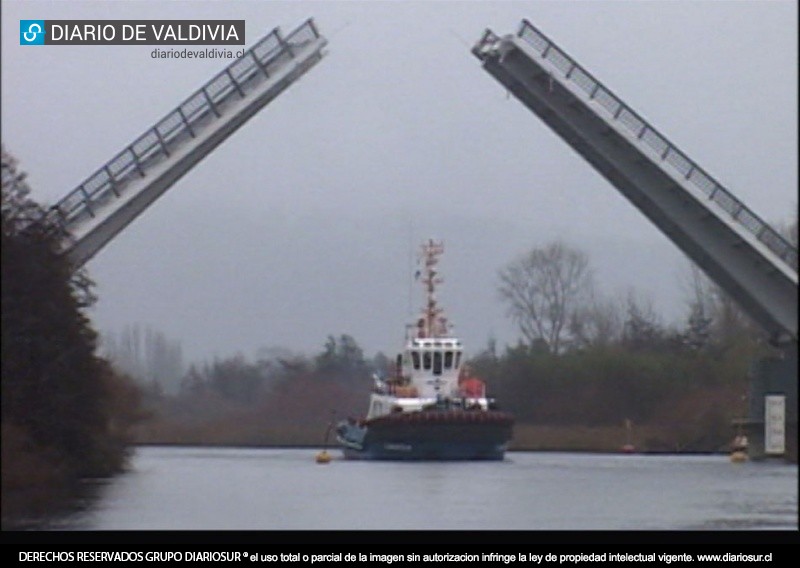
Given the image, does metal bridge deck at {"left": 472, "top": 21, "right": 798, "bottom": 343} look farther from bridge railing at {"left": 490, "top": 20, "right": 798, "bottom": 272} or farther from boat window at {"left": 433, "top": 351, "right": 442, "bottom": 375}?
boat window at {"left": 433, "top": 351, "right": 442, "bottom": 375}

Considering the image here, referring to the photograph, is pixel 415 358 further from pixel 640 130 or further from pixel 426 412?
pixel 640 130

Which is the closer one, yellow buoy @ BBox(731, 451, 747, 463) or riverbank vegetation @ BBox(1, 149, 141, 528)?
riverbank vegetation @ BBox(1, 149, 141, 528)

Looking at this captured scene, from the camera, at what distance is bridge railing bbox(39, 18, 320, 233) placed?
619 inches

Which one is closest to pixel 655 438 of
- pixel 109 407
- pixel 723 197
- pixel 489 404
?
pixel 723 197

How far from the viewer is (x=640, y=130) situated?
571 inches

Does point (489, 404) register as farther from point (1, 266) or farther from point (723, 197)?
point (1, 266)

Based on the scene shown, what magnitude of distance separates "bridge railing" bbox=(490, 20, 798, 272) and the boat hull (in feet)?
33.5

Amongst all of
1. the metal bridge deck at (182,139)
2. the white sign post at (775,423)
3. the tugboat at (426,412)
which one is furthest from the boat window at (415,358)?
the white sign post at (775,423)

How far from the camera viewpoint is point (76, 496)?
12.6 m

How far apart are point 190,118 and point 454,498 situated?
→ 169 inches

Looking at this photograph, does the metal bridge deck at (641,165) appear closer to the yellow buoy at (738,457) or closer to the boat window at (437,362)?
the yellow buoy at (738,457)

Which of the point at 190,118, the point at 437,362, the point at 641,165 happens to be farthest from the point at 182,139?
the point at 437,362

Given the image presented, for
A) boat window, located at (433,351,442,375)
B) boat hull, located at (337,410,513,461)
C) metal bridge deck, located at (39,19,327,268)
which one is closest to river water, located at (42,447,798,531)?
metal bridge deck, located at (39,19,327,268)
